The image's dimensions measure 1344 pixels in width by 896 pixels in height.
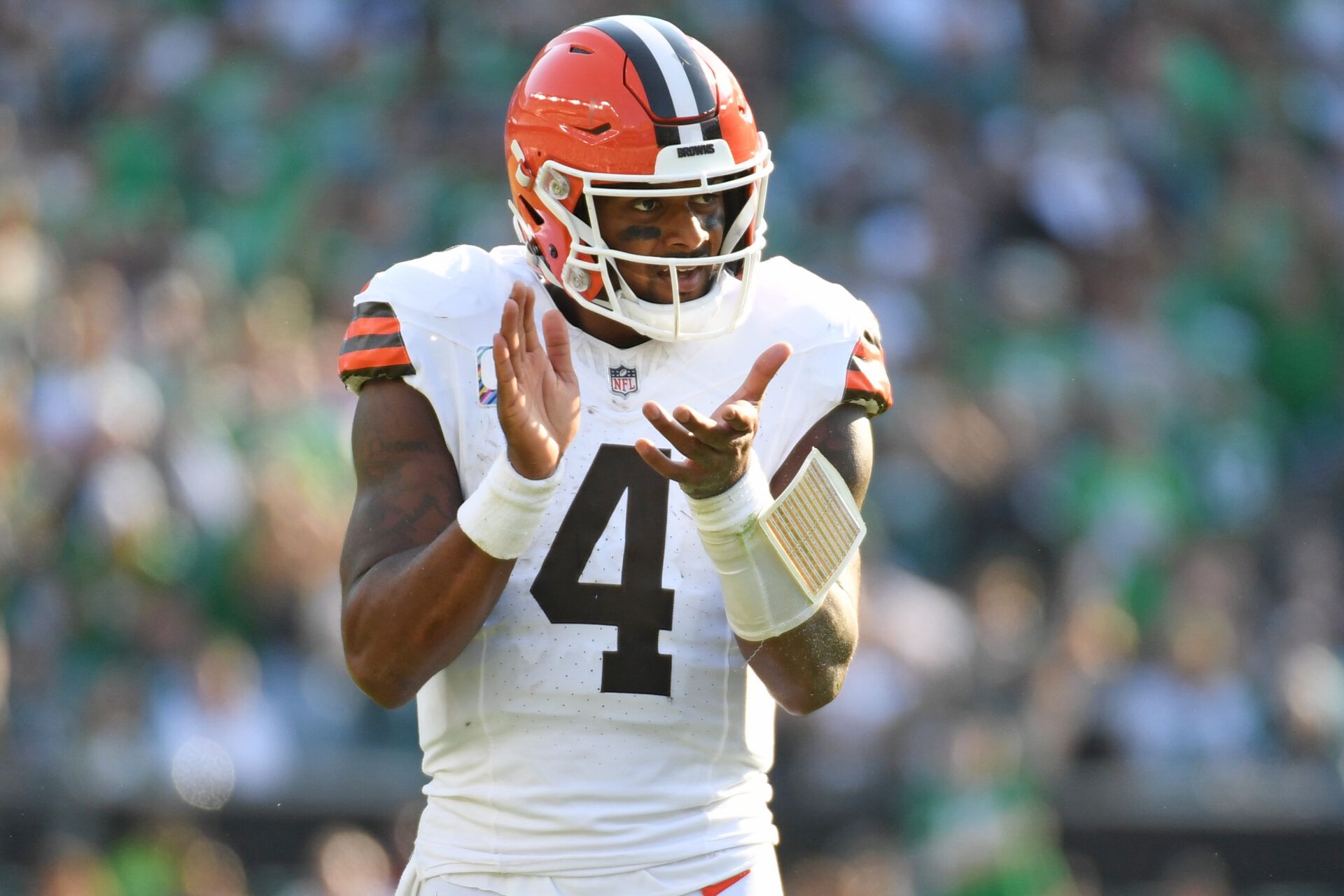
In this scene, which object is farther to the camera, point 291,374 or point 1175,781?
point 291,374

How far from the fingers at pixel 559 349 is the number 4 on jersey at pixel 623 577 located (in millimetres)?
214

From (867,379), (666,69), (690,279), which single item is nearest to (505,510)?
(690,279)

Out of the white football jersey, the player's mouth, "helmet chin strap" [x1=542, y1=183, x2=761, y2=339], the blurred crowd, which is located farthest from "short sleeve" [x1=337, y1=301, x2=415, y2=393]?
the blurred crowd

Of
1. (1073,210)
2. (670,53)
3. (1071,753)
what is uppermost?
(670,53)

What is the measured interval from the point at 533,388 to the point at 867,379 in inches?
23.1

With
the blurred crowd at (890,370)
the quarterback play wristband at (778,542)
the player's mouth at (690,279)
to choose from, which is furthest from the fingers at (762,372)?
the blurred crowd at (890,370)

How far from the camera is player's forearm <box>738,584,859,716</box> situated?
2.66 metres

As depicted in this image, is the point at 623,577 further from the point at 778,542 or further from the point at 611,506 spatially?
the point at 778,542

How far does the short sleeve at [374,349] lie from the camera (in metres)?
2.78

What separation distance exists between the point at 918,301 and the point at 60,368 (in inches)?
138

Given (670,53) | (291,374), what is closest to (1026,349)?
(291,374)

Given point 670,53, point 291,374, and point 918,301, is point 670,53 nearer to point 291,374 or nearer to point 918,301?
point 291,374

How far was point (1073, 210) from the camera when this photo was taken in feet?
28.5

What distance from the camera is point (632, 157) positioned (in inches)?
112
